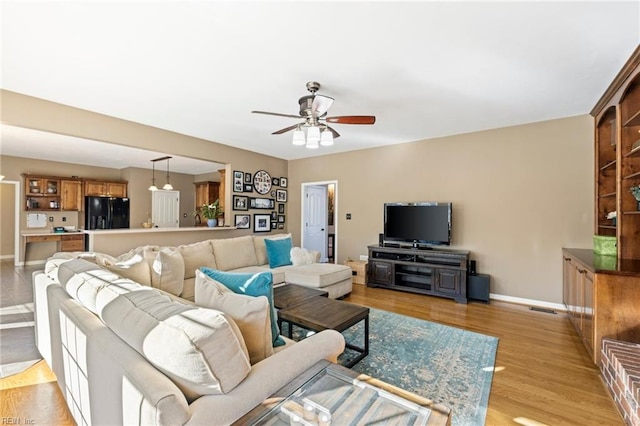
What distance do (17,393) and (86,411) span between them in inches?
48.1

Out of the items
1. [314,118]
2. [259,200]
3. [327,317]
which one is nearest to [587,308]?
[327,317]

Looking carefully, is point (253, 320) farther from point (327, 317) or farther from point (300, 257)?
point (300, 257)

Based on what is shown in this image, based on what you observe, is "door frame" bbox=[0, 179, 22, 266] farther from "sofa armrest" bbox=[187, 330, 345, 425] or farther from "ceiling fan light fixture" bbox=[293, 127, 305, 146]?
"sofa armrest" bbox=[187, 330, 345, 425]

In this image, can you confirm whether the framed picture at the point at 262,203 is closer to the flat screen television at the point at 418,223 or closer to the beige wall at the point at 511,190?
the beige wall at the point at 511,190

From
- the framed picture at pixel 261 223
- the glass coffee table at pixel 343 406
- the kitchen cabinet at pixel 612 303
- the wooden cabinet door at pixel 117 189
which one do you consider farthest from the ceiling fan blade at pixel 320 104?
the wooden cabinet door at pixel 117 189

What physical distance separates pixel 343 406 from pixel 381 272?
12.9 ft

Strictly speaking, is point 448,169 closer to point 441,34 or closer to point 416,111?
point 416,111

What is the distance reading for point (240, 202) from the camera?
5.70 metres

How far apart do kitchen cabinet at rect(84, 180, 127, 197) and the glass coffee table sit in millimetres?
8683

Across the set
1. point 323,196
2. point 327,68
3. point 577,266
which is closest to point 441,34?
point 327,68

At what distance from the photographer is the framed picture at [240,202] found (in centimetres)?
561

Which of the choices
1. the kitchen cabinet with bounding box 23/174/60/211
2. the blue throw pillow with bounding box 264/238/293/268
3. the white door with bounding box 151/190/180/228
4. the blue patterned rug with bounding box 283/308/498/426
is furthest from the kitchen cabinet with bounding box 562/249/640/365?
the kitchen cabinet with bounding box 23/174/60/211

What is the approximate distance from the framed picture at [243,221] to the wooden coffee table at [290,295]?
104 inches

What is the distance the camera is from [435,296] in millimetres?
4480
